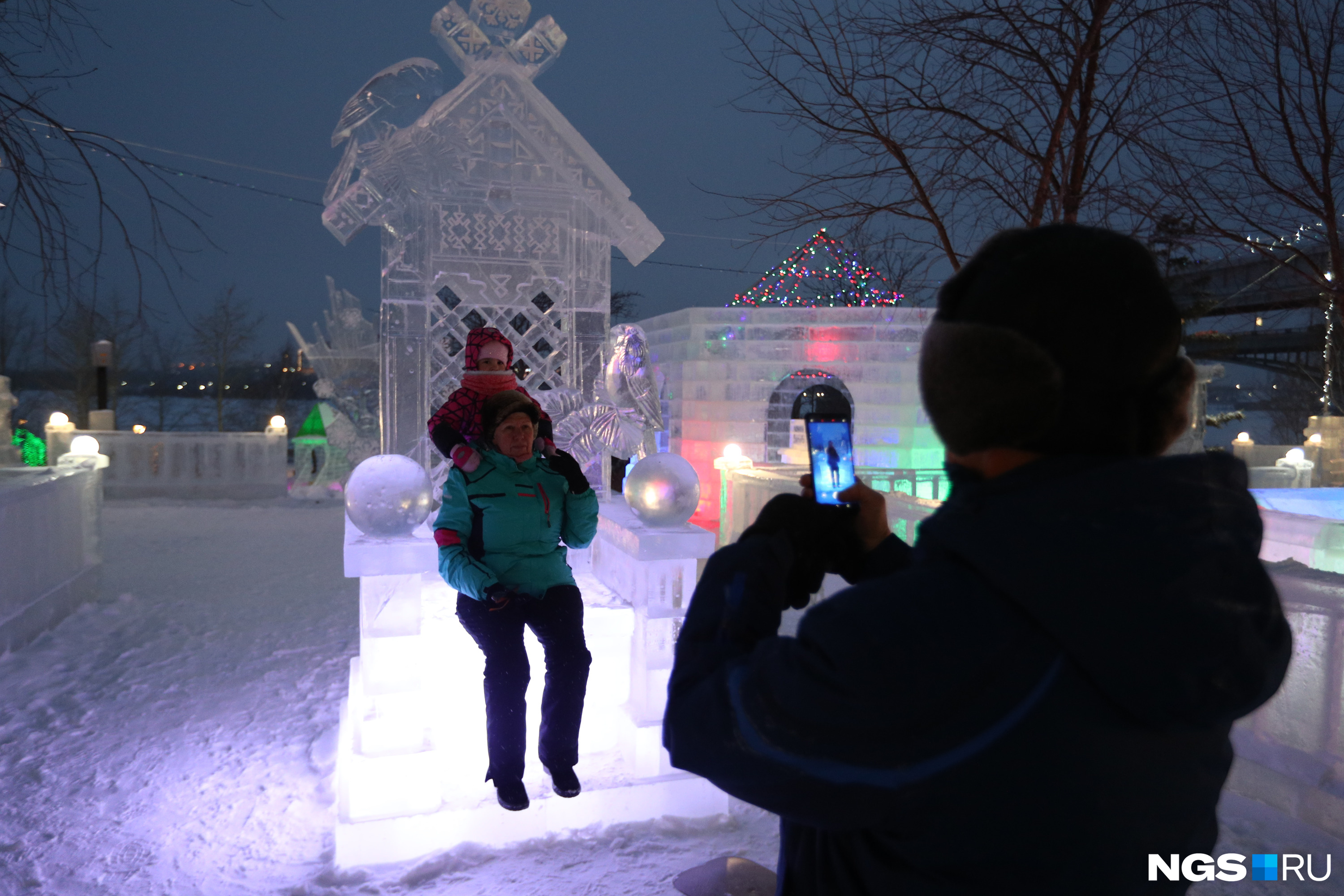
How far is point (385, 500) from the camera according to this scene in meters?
3.24

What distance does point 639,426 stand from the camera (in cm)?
432

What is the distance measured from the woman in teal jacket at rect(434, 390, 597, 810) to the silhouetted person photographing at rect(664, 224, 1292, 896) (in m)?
2.17

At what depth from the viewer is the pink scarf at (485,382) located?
376 cm

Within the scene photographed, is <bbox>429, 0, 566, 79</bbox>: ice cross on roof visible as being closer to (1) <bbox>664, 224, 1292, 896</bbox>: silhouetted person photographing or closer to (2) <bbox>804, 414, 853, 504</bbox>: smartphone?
(2) <bbox>804, 414, 853, 504</bbox>: smartphone

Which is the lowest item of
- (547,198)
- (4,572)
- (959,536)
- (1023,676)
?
(4,572)

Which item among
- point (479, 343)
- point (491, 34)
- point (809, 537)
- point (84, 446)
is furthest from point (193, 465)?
point (809, 537)

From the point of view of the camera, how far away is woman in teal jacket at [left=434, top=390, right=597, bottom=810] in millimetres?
3031

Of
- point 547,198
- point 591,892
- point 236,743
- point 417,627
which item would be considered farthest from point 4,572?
point 591,892

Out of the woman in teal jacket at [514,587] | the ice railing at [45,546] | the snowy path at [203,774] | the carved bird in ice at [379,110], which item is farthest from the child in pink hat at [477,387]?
the ice railing at [45,546]

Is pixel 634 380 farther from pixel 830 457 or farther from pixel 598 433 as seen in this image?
pixel 830 457

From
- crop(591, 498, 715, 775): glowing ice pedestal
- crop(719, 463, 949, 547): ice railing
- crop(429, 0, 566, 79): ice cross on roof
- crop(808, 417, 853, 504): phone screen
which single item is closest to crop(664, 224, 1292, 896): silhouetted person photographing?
crop(808, 417, 853, 504): phone screen

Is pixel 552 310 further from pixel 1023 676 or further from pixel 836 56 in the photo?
pixel 1023 676

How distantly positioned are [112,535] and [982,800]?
466 inches

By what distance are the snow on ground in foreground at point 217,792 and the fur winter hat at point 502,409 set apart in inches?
63.8
